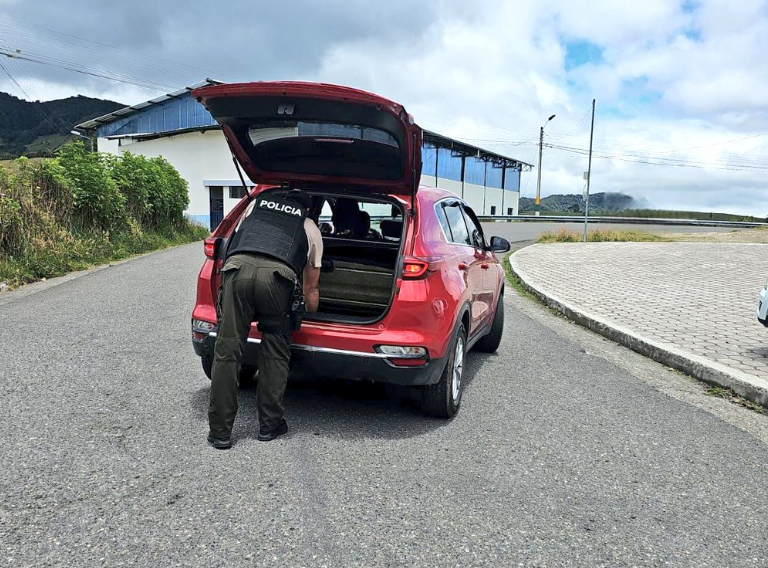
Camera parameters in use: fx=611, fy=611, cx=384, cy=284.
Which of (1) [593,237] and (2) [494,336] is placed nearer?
(2) [494,336]

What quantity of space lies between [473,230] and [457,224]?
2.21 feet

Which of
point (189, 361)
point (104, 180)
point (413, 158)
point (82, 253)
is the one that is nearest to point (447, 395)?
point (413, 158)

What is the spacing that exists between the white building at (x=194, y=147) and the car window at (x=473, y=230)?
868 inches

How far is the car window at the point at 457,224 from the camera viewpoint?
5.14m

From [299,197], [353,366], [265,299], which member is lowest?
[353,366]

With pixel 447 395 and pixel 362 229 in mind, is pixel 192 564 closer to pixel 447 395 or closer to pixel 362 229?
pixel 447 395

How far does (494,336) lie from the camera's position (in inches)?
258

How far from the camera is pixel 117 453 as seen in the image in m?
3.55

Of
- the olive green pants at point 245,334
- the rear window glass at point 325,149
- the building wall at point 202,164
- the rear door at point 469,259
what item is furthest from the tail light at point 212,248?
the building wall at point 202,164

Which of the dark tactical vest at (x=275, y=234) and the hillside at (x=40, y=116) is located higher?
the hillside at (x=40, y=116)

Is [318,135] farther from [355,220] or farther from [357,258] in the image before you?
[355,220]

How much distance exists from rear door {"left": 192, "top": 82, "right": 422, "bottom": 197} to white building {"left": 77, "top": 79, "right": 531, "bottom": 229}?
22.8 m

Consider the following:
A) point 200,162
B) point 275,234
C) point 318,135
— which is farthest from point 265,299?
point 200,162

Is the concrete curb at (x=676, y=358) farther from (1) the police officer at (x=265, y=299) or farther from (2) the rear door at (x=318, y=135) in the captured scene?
(1) the police officer at (x=265, y=299)
